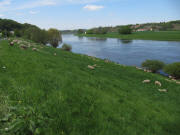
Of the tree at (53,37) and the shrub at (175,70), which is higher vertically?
the tree at (53,37)

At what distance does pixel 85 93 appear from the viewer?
482 cm

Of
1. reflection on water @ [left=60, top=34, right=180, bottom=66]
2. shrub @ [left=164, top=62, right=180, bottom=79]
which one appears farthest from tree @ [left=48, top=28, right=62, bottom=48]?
shrub @ [left=164, top=62, right=180, bottom=79]

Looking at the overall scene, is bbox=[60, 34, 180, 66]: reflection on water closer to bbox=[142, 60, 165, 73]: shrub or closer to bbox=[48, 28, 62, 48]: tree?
bbox=[142, 60, 165, 73]: shrub

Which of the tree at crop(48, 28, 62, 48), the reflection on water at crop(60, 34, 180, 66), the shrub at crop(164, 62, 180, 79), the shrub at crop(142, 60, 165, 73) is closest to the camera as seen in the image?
the shrub at crop(164, 62, 180, 79)

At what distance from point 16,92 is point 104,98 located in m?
3.11

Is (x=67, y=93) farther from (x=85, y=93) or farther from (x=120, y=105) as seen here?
(x=120, y=105)

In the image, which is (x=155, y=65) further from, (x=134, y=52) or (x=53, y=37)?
(x=53, y=37)

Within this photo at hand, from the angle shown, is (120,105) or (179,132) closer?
(179,132)

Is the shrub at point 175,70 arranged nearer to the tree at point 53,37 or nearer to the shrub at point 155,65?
the shrub at point 155,65

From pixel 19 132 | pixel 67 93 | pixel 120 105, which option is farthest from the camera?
pixel 120 105

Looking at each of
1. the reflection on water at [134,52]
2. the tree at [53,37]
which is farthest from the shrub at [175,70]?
the tree at [53,37]

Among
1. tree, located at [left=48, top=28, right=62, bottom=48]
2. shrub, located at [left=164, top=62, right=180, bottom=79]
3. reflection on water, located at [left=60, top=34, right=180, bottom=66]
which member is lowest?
shrub, located at [left=164, top=62, right=180, bottom=79]

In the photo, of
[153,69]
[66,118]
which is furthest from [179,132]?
[153,69]

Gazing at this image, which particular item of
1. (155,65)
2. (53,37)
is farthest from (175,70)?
(53,37)
